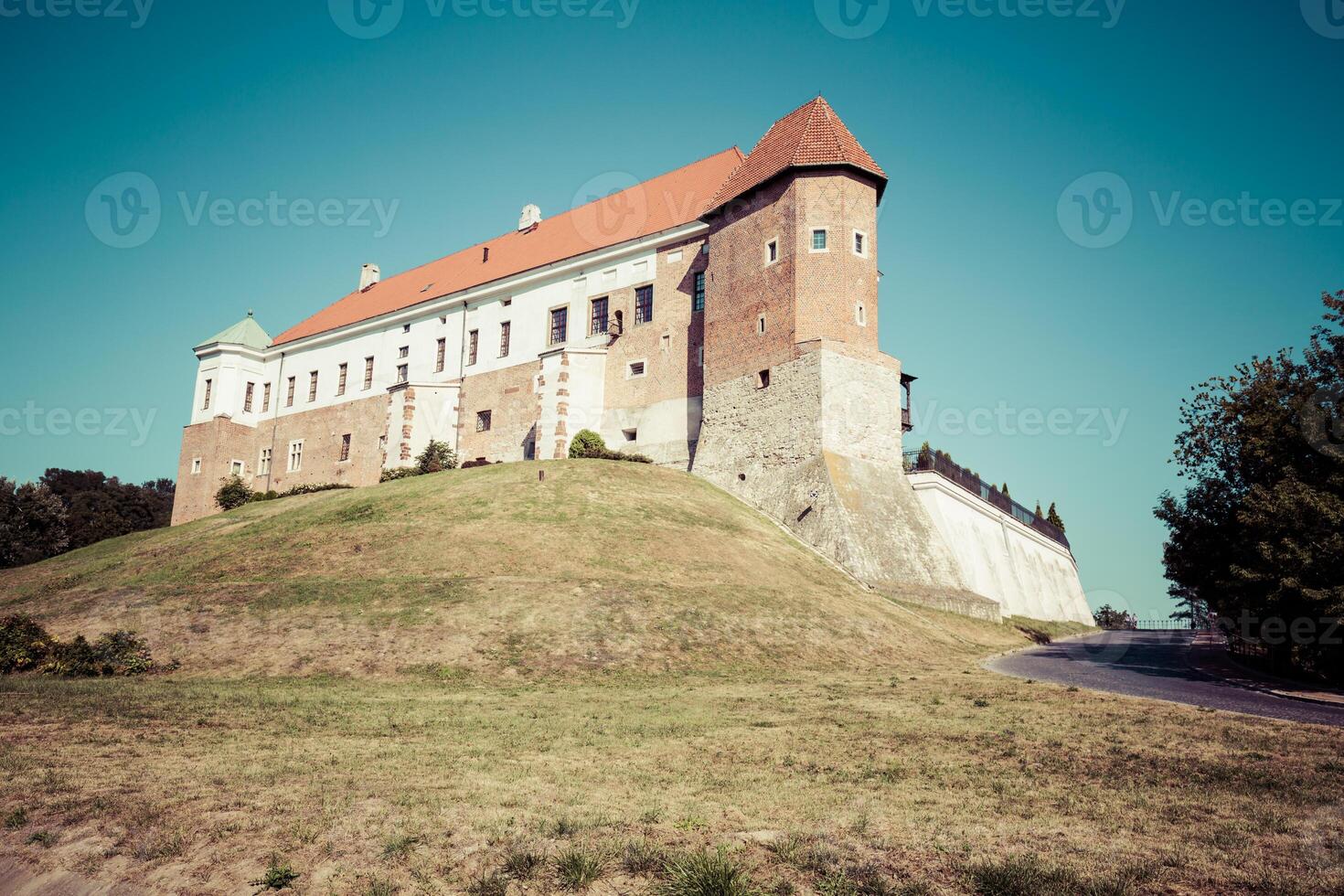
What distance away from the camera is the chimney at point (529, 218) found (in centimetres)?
5750

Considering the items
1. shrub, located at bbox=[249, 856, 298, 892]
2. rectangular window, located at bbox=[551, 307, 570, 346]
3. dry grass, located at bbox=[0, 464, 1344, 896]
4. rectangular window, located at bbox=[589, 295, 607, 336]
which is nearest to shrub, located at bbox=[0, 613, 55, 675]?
dry grass, located at bbox=[0, 464, 1344, 896]

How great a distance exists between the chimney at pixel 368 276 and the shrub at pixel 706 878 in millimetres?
67827

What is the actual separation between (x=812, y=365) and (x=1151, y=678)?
61.8 feet

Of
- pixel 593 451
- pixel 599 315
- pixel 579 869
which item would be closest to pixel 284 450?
pixel 599 315

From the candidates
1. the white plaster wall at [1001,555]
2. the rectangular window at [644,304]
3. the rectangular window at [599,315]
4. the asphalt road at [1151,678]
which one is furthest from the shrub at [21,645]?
the rectangular window at [599,315]

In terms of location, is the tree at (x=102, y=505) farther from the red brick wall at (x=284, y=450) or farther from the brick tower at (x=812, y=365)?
the brick tower at (x=812, y=365)

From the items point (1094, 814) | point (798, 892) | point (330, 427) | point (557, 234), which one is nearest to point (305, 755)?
point (798, 892)

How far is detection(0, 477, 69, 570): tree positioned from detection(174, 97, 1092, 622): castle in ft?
35.5

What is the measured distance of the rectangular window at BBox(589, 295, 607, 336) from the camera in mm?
45844

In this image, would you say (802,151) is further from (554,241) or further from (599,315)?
(554,241)

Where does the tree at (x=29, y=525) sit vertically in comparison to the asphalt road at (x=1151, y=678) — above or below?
above

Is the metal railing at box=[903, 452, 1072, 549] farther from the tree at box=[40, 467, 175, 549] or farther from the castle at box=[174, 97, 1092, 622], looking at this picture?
the tree at box=[40, 467, 175, 549]

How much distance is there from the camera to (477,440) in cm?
4856

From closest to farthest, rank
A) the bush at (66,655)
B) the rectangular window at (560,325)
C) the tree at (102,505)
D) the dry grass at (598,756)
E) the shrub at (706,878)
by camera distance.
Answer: the shrub at (706,878)
the dry grass at (598,756)
the bush at (66,655)
the rectangular window at (560,325)
the tree at (102,505)
